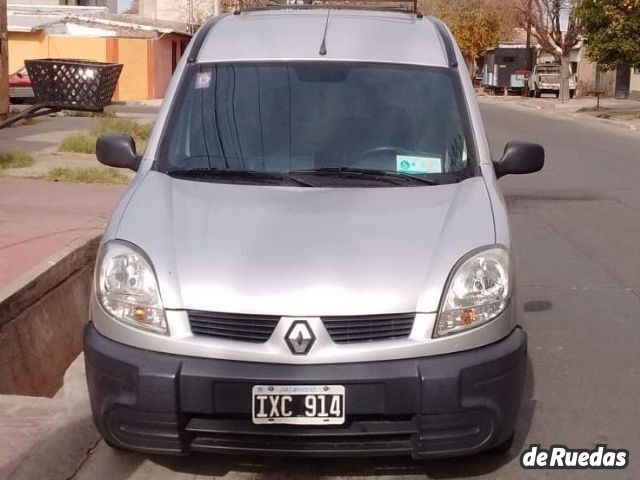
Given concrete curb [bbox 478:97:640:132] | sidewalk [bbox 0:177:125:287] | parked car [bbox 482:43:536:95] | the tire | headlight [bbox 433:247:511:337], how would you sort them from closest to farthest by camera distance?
headlight [bbox 433:247:511:337], the tire, sidewalk [bbox 0:177:125:287], concrete curb [bbox 478:97:640:132], parked car [bbox 482:43:536:95]

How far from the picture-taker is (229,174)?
4.75m

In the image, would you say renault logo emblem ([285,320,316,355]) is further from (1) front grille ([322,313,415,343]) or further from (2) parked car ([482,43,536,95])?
(2) parked car ([482,43,536,95])

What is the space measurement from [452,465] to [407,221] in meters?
1.11

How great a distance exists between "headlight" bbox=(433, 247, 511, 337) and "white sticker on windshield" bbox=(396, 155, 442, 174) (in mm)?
901

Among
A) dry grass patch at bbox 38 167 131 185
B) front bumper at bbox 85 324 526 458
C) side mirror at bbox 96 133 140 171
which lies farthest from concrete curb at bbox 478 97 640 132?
front bumper at bbox 85 324 526 458

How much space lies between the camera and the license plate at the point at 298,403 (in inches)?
145

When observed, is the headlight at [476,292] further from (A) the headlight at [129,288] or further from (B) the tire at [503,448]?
(A) the headlight at [129,288]

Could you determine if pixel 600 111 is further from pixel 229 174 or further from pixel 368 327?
pixel 368 327

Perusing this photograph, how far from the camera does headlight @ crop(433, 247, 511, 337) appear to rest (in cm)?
382

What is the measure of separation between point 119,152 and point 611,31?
25.4m

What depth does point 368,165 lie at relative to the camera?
4840 mm

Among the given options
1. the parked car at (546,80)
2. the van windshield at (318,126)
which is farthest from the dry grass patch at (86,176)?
the parked car at (546,80)

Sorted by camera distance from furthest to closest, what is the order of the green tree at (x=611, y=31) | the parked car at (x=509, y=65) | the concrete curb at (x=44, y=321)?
the parked car at (x=509, y=65), the green tree at (x=611, y=31), the concrete curb at (x=44, y=321)

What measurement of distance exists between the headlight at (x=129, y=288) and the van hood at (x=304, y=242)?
0.05 meters
